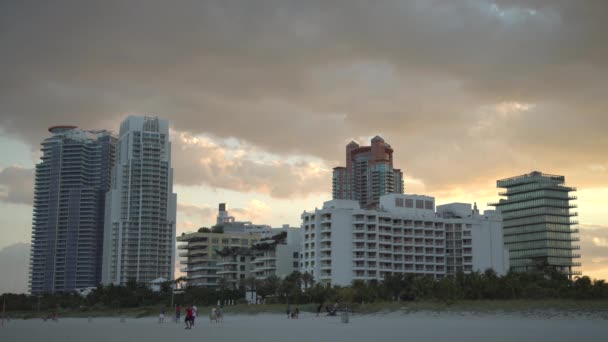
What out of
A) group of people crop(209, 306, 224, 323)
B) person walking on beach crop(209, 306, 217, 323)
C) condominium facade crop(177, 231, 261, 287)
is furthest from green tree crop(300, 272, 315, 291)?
group of people crop(209, 306, 224, 323)

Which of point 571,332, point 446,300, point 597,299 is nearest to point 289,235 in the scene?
point 446,300

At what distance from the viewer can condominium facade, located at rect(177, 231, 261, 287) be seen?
16675 centimetres

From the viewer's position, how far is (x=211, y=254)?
18312cm

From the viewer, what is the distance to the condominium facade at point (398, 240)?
14100 cm

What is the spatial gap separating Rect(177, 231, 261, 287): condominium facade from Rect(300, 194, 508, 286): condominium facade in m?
26.4

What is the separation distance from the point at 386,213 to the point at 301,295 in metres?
41.2

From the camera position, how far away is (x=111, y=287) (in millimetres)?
147125

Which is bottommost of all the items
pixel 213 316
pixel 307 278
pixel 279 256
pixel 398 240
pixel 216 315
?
pixel 213 316

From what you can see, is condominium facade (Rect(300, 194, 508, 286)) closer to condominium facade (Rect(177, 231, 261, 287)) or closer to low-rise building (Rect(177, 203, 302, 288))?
low-rise building (Rect(177, 203, 302, 288))

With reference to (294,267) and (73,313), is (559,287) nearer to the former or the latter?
(294,267)

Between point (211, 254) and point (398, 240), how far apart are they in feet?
183

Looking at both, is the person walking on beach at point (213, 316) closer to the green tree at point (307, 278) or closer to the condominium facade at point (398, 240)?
the green tree at point (307, 278)

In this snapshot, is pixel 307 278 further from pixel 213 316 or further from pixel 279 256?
pixel 213 316

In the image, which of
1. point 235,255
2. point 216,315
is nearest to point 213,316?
point 216,315
